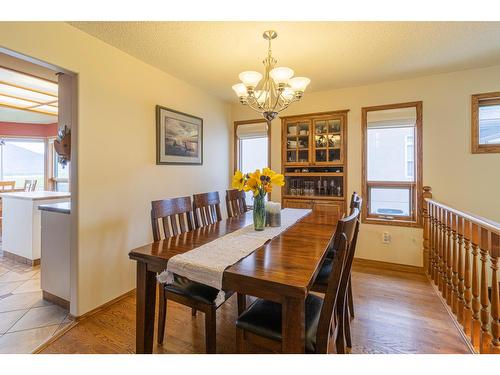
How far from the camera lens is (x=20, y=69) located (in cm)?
248

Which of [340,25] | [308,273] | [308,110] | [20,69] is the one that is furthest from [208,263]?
[308,110]

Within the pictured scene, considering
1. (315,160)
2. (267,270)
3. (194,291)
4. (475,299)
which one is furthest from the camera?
(315,160)

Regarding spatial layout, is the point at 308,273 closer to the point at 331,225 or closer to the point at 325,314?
the point at 325,314

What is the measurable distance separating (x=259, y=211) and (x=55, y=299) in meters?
2.11

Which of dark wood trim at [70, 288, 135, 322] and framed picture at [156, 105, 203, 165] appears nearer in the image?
dark wood trim at [70, 288, 135, 322]

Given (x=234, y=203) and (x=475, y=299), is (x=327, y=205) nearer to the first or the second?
(x=234, y=203)

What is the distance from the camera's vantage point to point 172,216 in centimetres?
197

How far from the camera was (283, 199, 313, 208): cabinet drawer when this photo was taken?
374cm

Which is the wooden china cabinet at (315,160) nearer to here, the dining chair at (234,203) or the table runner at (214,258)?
the dining chair at (234,203)

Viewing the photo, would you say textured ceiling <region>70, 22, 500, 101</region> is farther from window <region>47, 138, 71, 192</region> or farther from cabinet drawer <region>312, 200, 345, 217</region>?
window <region>47, 138, 71, 192</region>

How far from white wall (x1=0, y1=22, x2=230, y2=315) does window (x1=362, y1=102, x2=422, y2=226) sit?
102 inches

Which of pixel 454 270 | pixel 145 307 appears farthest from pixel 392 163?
pixel 145 307

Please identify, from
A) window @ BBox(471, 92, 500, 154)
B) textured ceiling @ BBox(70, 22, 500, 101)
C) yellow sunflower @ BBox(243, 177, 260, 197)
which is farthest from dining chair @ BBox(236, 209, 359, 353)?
window @ BBox(471, 92, 500, 154)
